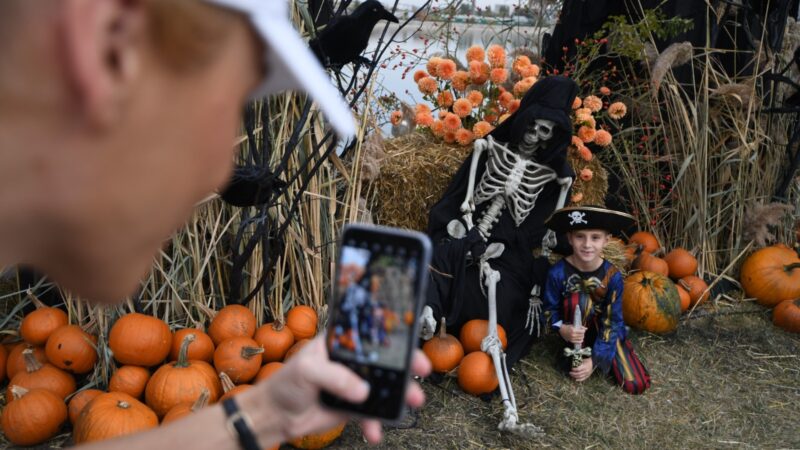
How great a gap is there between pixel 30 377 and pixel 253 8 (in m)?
2.85

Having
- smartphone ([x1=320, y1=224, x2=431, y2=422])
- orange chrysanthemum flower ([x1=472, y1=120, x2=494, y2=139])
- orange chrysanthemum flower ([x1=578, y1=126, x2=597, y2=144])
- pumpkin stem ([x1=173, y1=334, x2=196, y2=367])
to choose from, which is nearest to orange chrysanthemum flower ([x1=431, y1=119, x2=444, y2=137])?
orange chrysanthemum flower ([x1=472, y1=120, x2=494, y2=139])

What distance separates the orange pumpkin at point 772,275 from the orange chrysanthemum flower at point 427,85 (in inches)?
103

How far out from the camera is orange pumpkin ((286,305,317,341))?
3205 mm

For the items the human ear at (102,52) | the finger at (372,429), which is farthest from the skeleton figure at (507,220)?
the human ear at (102,52)

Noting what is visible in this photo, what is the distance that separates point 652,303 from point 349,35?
264 centimetres

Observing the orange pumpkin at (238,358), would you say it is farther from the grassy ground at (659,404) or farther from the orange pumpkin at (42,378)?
the orange pumpkin at (42,378)

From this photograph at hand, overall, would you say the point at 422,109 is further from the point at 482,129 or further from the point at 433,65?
the point at 482,129

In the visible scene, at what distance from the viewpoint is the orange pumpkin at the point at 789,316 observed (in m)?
4.30

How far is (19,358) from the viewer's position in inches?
117

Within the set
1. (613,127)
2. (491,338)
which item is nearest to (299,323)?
(491,338)

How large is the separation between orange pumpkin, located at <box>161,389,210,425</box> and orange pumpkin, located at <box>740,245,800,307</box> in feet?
12.8

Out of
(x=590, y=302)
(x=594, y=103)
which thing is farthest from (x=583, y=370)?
(x=594, y=103)

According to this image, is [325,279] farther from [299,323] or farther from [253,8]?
[253,8]

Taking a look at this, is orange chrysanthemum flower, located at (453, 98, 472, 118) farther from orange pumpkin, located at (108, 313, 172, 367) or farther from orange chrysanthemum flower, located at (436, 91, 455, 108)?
orange pumpkin, located at (108, 313, 172, 367)
